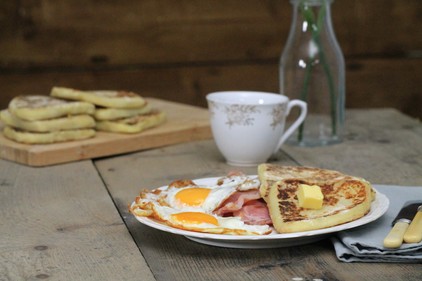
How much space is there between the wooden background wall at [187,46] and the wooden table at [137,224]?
4.36 ft

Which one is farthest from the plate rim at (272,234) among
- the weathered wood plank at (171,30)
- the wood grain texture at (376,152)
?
the weathered wood plank at (171,30)

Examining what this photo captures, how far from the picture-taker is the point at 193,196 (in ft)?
3.67

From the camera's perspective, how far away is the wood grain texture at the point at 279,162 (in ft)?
3.26

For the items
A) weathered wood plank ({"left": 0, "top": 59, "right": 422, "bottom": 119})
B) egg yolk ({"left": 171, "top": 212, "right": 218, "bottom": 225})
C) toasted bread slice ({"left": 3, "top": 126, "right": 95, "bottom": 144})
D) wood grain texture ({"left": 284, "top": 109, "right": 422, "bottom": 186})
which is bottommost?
weathered wood plank ({"left": 0, "top": 59, "right": 422, "bottom": 119})

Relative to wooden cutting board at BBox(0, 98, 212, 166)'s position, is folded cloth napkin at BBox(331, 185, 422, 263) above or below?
above

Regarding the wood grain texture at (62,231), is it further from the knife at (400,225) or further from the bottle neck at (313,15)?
the bottle neck at (313,15)

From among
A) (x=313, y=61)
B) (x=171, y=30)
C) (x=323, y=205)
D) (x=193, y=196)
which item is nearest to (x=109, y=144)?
(x=313, y=61)

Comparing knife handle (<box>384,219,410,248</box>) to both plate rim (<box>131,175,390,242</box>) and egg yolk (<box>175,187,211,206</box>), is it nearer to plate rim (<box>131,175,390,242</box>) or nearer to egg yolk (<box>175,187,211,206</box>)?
plate rim (<box>131,175,390,242</box>)

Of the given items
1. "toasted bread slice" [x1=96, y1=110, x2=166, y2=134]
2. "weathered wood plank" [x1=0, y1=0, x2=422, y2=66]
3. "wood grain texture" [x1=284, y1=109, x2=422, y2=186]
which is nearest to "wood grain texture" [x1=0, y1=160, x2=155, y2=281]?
"toasted bread slice" [x1=96, y1=110, x2=166, y2=134]

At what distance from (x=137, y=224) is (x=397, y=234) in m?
0.37

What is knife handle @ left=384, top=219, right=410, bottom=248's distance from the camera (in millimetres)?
1005

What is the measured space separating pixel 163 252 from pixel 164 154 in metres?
0.67

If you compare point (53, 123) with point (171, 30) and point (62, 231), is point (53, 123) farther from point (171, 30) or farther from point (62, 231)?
point (171, 30)

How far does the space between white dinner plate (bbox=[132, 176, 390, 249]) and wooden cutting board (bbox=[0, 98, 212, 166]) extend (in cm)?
60
